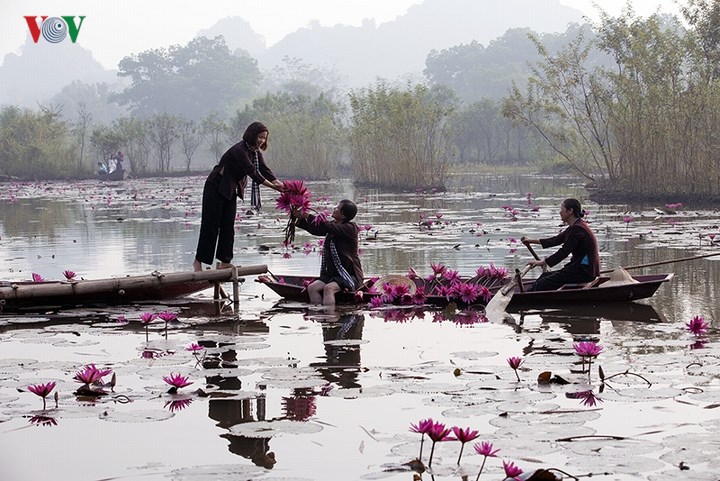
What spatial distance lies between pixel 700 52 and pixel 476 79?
73762mm

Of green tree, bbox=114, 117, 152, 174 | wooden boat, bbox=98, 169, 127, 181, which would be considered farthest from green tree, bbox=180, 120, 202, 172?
wooden boat, bbox=98, 169, 127, 181

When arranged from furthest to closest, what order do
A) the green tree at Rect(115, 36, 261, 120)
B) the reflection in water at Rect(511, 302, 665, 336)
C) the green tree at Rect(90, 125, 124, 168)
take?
the green tree at Rect(115, 36, 261, 120), the green tree at Rect(90, 125, 124, 168), the reflection in water at Rect(511, 302, 665, 336)

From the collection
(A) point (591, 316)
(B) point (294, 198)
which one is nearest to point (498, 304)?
(A) point (591, 316)

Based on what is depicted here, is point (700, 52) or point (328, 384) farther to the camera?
point (700, 52)

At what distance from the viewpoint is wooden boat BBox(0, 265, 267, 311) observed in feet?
29.6

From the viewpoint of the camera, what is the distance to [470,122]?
6284 cm

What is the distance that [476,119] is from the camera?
62375 millimetres

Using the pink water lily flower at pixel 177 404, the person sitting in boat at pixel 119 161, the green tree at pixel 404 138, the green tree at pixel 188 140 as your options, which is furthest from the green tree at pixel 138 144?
the pink water lily flower at pixel 177 404

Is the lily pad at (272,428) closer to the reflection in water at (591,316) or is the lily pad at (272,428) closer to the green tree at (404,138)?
the reflection in water at (591,316)

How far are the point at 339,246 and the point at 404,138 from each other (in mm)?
23555

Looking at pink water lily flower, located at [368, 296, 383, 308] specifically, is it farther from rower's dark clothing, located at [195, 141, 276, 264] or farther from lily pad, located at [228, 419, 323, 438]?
lily pad, located at [228, 419, 323, 438]

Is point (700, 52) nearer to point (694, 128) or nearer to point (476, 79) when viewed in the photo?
point (694, 128)

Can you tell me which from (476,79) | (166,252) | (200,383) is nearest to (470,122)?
(476,79)

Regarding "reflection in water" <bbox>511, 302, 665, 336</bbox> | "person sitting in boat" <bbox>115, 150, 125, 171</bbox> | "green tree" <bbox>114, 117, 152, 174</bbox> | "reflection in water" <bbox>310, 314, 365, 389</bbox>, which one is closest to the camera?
"reflection in water" <bbox>310, 314, 365, 389</bbox>
